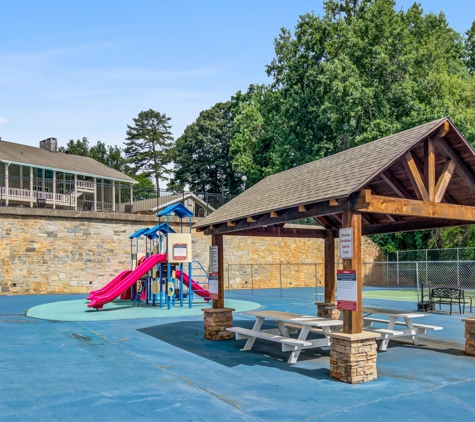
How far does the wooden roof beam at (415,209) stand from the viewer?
26.7ft

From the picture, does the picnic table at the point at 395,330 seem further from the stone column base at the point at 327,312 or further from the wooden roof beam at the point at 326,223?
the wooden roof beam at the point at 326,223

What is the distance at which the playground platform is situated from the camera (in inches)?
248

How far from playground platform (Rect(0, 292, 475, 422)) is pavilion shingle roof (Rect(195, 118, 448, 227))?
2926mm

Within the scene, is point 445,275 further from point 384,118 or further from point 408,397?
point 408,397

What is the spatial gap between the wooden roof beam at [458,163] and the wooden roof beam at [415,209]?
1.78ft

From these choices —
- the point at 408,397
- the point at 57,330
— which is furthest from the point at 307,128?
the point at 408,397

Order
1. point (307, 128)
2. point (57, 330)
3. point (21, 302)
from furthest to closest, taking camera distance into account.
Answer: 1. point (307, 128)
2. point (21, 302)
3. point (57, 330)

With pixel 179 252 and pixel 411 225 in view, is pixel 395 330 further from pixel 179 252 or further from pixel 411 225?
pixel 179 252

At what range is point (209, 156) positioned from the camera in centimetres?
5656

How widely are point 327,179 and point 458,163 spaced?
8.36ft

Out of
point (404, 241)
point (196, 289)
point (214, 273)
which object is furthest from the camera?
point (404, 241)

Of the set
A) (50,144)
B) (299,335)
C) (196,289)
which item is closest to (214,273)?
(299,335)

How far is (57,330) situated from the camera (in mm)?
12922

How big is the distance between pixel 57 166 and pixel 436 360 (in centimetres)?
2993
